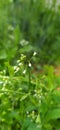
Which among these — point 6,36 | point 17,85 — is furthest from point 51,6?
point 17,85

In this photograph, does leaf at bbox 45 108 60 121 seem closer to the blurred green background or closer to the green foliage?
the green foliage

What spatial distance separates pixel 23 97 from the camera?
1.81 meters

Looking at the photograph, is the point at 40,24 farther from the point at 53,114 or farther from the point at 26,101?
the point at 53,114

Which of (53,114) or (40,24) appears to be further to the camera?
(40,24)

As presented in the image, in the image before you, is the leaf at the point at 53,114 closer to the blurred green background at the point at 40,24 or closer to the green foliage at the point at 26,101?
the green foliage at the point at 26,101

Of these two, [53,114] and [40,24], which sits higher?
[40,24]

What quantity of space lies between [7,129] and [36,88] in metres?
0.22

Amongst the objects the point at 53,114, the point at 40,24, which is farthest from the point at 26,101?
the point at 40,24

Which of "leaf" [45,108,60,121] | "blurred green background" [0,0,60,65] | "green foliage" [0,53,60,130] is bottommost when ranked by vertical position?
"leaf" [45,108,60,121]

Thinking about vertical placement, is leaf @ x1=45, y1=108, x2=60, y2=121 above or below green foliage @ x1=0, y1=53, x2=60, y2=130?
below

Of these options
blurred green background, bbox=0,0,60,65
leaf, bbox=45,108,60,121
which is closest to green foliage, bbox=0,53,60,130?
leaf, bbox=45,108,60,121

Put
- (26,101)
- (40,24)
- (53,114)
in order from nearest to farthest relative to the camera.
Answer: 1. (53,114)
2. (26,101)
3. (40,24)

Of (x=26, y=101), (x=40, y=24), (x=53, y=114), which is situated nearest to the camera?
(x=53, y=114)

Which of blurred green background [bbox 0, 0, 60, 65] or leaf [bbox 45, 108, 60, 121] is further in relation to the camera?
blurred green background [bbox 0, 0, 60, 65]
